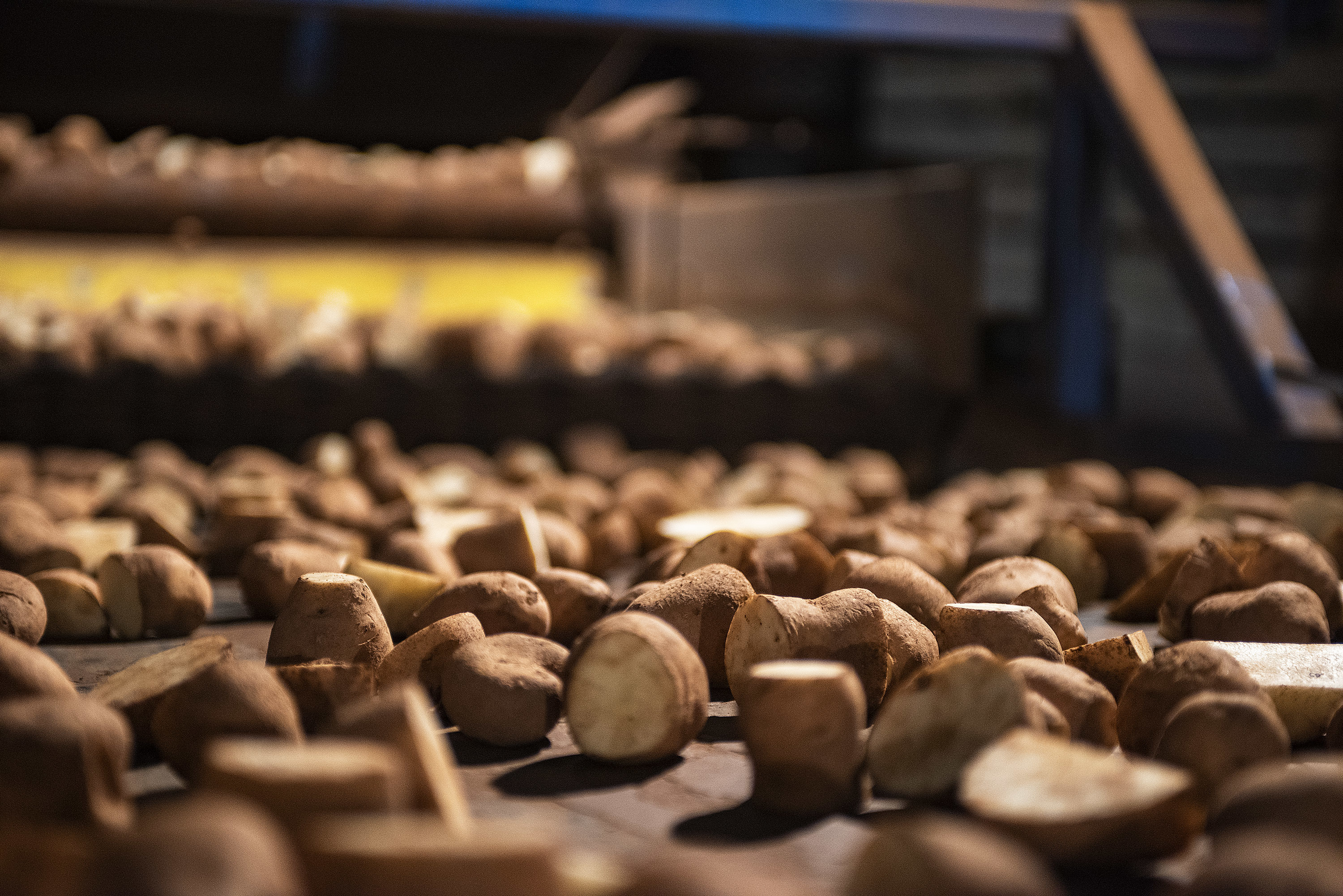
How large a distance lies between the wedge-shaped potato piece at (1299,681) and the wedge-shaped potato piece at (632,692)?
0.58 meters

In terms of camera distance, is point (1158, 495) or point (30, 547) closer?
point (30, 547)

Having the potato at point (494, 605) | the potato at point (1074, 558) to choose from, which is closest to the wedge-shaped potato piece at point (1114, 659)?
the potato at point (1074, 558)

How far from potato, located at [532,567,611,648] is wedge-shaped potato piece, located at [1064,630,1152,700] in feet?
2.05

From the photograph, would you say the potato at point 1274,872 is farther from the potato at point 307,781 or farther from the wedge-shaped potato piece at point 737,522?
the wedge-shaped potato piece at point 737,522

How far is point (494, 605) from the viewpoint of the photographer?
1.63 metres

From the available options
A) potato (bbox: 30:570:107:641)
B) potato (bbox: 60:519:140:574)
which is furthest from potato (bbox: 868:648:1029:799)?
potato (bbox: 60:519:140:574)

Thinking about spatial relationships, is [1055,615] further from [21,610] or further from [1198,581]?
[21,610]

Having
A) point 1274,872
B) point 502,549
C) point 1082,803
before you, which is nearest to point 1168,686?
point 1082,803

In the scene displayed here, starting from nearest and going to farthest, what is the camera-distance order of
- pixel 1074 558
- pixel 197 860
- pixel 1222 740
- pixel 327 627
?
pixel 197 860, pixel 1222 740, pixel 327 627, pixel 1074 558

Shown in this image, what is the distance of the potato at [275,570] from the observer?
1.91 metres

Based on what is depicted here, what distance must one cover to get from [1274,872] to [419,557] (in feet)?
4.53

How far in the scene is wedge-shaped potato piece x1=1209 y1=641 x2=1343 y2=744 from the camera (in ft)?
4.60

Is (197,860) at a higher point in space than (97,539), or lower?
higher

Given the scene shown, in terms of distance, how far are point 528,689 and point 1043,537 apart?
1041 mm
